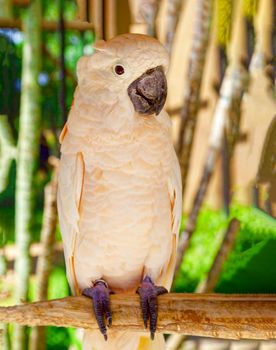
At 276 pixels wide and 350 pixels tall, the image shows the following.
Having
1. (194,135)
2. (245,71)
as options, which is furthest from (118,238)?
(245,71)

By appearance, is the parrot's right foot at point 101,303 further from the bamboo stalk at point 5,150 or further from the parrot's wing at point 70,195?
the bamboo stalk at point 5,150

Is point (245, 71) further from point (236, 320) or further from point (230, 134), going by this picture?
point (236, 320)

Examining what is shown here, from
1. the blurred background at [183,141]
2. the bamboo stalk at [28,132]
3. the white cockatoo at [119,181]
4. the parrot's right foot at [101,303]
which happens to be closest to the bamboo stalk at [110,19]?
the blurred background at [183,141]

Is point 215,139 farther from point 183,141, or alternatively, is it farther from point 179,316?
point 179,316

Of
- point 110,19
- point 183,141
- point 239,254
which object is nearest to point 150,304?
point 239,254

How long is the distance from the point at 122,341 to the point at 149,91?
744 millimetres

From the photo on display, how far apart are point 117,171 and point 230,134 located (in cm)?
76

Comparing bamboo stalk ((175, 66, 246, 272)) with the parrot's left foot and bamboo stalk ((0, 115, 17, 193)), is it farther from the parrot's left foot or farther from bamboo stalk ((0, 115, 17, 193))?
bamboo stalk ((0, 115, 17, 193))

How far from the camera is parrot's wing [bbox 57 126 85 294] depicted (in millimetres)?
1635

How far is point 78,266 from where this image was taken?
174 centimetres

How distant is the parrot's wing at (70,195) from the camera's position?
163cm

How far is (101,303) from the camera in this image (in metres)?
1.62

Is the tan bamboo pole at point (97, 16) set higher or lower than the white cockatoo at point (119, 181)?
higher

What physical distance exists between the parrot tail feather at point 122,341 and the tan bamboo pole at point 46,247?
1.61 feet
